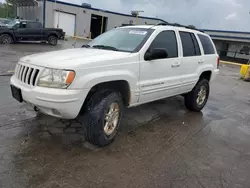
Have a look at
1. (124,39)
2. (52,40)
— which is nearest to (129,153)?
(124,39)

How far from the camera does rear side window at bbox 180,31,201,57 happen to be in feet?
16.5

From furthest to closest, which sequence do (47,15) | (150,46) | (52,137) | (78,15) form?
(78,15) → (47,15) → (150,46) → (52,137)

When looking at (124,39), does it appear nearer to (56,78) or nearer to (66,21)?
(56,78)

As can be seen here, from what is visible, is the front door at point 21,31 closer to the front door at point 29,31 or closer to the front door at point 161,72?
the front door at point 29,31

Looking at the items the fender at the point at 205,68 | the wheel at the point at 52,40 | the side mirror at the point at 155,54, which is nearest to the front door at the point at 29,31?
the wheel at the point at 52,40

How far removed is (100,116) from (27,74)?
116 cm

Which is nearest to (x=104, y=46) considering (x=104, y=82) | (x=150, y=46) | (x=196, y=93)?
(x=150, y=46)

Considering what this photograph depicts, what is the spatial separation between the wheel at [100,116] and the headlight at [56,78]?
0.50m

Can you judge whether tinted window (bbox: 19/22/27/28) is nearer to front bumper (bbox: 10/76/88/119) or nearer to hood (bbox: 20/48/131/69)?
hood (bbox: 20/48/131/69)

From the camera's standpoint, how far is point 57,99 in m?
3.02

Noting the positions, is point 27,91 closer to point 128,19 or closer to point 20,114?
point 20,114

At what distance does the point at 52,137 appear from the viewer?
12.5ft

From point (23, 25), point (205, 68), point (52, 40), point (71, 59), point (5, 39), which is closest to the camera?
point (71, 59)

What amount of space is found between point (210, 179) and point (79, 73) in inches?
85.6
